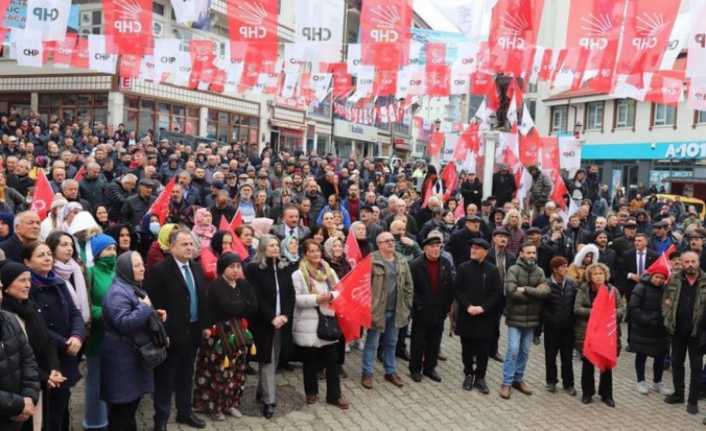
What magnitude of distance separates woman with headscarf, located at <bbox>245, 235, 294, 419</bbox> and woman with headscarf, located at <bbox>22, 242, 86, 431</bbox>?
1.83 metres

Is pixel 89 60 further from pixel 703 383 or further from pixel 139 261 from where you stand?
pixel 703 383

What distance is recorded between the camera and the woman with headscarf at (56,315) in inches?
183

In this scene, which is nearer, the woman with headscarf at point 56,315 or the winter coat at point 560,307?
the woman with headscarf at point 56,315

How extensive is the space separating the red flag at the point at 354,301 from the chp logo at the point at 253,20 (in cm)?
769

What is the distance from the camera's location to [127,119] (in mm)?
27766

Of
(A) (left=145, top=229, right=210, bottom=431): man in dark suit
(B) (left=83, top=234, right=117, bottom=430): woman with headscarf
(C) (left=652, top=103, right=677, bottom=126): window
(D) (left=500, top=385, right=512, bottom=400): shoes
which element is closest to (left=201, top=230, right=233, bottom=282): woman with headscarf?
(A) (left=145, top=229, right=210, bottom=431): man in dark suit

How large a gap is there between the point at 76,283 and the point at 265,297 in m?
1.84

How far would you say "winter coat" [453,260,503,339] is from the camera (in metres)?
7.32

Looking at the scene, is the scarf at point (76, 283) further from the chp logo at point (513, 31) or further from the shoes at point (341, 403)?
the chp logo at point (513, 31)

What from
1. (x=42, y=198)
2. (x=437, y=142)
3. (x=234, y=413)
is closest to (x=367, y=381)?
(x=234, y=413)

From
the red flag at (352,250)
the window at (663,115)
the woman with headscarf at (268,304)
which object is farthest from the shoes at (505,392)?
the window at (663,115)

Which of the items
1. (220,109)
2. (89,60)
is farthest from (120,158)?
(220,109)

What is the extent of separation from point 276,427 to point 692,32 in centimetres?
928

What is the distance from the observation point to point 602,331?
23.4 ft
